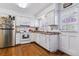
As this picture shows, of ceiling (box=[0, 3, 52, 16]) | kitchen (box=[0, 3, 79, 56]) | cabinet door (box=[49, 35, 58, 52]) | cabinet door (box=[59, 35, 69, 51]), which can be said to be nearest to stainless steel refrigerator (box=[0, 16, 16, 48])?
kitchen (box=[0, 3, 79, 56])

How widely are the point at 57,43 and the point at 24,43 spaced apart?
178 cm

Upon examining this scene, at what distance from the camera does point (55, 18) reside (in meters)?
2.40

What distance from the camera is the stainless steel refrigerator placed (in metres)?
2.81

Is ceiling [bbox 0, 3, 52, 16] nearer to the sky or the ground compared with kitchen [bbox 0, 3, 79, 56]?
nearer to the sky

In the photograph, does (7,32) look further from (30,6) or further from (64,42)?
(64,42)

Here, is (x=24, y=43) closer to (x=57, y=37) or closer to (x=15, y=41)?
(x=15, y=41)

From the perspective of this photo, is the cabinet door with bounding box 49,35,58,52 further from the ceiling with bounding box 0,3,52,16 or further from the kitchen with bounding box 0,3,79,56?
the ceiling with bounding box 0,3,52,16

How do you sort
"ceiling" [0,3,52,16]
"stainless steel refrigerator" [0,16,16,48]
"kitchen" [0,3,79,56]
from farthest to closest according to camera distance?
"stainless steel refrigerator" [0,16,16,48], "ceiling" [0,3,52,16], "kitchen" [0,3,79,56]

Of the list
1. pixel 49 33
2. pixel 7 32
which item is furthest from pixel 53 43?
pixel 7 32

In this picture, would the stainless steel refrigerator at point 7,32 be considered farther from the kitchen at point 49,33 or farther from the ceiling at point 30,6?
the ceiling at point 30,6

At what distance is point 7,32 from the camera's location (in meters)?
2.91

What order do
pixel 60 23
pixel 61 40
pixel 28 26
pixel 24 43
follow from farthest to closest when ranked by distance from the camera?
pixel 28 26
pixel 24 43
pixel 60 23
pixel 61 40

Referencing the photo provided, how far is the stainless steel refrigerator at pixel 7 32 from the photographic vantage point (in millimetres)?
2809

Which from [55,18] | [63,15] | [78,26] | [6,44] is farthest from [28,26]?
[78,26]
